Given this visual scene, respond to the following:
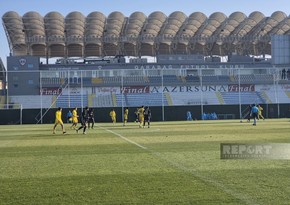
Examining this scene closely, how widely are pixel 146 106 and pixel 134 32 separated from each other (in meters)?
43.0

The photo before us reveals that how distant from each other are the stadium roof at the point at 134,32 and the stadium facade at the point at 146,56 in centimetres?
17

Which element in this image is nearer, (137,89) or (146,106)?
(146,106)

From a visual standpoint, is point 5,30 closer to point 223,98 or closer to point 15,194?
point 223,98

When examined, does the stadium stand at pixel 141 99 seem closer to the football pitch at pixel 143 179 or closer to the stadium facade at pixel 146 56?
the stadium facade at pixel 146 56

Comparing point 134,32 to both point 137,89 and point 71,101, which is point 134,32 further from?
point 71,101

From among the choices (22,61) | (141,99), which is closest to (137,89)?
(141,99)

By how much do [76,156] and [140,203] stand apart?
6.88m

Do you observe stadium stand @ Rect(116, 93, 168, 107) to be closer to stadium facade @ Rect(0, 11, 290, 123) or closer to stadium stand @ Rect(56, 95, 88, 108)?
stadium facade @ Rect(0, 11, 290, 123)

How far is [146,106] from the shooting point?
48.0 meters

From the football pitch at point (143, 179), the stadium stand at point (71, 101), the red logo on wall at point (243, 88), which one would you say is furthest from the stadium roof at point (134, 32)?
the football pitch at point (143, 179)

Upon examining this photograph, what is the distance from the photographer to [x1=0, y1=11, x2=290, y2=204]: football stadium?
28.8 ft

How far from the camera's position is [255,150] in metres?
12.2

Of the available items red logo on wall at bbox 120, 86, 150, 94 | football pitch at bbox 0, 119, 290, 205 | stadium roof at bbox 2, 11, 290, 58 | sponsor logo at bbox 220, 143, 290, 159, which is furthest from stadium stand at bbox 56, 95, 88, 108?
sponsor logo at bbox 220, 143, 290, 159

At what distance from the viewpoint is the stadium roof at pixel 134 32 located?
280 ft
